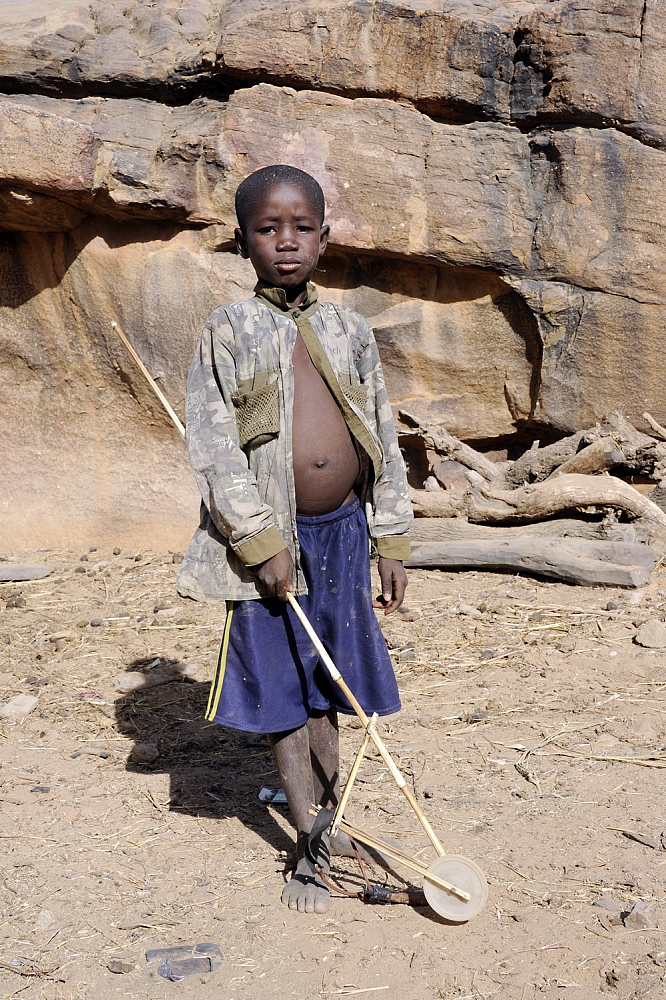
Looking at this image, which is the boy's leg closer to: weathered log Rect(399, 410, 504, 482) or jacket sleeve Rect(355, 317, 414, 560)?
jacket sleeve Rect(355, 317, 414, 560)

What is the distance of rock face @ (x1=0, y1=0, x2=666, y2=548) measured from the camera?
17.9ft

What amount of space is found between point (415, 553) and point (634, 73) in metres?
3.02

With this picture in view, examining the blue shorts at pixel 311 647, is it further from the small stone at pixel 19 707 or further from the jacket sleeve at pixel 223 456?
the small stone at pixel 19 707

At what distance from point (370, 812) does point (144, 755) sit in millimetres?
904

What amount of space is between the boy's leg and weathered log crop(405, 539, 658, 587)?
217 cm

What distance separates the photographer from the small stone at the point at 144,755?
11.1 ft

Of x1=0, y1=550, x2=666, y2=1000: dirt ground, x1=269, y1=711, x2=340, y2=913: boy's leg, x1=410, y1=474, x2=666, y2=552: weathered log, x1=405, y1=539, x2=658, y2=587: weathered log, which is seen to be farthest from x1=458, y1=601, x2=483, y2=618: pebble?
x1=269, y1=711, x2=340, y2=913: boy's leg

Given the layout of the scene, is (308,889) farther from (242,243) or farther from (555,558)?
→ (555,558)

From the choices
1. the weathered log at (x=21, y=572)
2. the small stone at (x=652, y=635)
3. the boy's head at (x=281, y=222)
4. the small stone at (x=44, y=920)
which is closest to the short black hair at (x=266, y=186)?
the boy's head at (x=281, y=222)

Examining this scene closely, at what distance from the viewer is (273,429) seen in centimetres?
250

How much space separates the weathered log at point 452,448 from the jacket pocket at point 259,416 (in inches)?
143

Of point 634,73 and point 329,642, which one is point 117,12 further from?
point 329,642

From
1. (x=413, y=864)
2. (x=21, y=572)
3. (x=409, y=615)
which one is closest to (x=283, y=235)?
Result: (x=413, y=864)

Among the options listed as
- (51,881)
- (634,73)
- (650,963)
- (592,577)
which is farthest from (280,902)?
(634,73)
